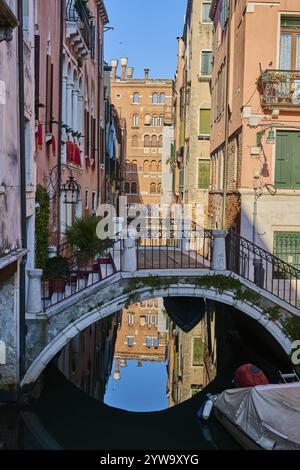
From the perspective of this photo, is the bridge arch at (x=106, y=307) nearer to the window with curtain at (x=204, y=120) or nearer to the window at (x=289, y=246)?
the window at (x=289, y=246)

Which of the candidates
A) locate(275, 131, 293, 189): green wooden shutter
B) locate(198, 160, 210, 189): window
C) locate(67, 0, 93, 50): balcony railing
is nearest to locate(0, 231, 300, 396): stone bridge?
locate(275, 131, 293, 189): green wooden shutter

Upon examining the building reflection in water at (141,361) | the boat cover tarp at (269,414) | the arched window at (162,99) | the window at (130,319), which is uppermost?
the arched window at (162,99)

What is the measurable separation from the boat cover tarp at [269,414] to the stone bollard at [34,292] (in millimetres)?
3860

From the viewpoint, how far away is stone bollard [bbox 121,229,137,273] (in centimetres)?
1087

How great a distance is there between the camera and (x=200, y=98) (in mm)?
27266

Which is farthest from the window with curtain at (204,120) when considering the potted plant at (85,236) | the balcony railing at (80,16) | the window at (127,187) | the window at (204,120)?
the window at (127,187)

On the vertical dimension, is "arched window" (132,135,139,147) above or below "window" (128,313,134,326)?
above

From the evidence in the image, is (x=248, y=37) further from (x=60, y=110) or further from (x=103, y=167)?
(x=103, y=167)

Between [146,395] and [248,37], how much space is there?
9.09 m

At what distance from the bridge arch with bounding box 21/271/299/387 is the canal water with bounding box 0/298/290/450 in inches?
39.3

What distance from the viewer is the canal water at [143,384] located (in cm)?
1034

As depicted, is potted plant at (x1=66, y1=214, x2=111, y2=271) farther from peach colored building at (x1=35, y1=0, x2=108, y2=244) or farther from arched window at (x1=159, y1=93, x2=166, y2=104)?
arched window at (x1=159, y1=93, x2=166, y2=104)

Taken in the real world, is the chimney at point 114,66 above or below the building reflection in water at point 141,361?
above

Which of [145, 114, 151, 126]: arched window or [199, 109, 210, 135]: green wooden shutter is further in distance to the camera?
[145, 114, 151, 126]: arched window
